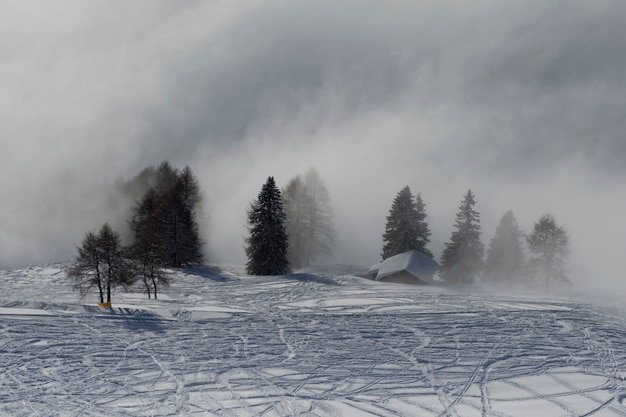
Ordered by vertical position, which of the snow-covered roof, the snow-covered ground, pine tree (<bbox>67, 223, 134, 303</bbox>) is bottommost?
the snow-covered ground

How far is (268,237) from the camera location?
170ft

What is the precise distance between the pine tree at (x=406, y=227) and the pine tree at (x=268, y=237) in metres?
13.9

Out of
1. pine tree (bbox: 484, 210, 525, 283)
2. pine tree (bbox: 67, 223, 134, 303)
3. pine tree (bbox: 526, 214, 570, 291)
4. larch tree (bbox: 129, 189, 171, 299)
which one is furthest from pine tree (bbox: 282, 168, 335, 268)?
pine tree (bbox: 67, 223, 134, 303)

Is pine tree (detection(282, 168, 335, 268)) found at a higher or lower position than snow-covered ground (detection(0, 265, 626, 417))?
higher

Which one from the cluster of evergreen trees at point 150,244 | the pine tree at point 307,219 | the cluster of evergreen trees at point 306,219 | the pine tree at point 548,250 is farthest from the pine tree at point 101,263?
the pine tree at point 548,250

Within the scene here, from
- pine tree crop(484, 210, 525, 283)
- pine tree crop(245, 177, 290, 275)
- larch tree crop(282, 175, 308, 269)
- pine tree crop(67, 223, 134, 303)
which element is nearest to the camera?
pine tree crop(67, 223, 134, 303)

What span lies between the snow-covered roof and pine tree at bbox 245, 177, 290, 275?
10.8 m

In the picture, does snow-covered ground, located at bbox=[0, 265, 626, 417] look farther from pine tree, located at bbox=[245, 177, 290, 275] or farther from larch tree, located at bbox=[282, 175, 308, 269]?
larch tree, located at bbox=[282, 175, 308, 269]

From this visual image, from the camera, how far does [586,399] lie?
14875 mm

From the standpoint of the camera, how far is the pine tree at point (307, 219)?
212ft

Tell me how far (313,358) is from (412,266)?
31.2 metres

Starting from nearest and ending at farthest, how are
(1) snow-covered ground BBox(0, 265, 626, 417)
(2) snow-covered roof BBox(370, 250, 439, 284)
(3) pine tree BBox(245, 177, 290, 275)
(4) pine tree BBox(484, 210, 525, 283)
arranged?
(1) snow-covered ground BBox(0, 265, 626, 417) → (2) snow-covered roof BBox(370, 250, 439, 284) → (3) pine tree BBox(245, 177, 290, 275) → (4) pine tree BBox(484, 210, 525, 283)

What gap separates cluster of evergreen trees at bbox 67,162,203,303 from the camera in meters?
30.9

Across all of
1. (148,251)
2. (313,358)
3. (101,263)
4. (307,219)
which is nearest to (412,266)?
(307,219)
